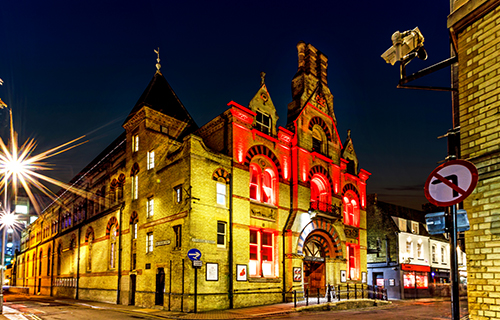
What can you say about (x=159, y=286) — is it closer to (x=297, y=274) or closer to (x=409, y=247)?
(x=297, y=274)

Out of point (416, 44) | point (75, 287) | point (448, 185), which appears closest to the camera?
point (448, 185)

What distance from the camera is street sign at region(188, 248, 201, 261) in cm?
1841

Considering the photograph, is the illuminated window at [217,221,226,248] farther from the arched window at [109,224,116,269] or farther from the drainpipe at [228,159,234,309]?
the arched window at [109,224,116,269]

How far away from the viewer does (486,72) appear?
875 cm

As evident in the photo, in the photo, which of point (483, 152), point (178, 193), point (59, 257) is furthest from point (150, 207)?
point (59, 257)

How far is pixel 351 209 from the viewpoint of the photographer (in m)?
32.1

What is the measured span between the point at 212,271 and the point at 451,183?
15.9 metres

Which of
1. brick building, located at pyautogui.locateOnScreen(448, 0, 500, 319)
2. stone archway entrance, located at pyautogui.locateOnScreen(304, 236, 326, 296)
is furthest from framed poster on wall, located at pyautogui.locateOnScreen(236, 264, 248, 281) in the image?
brick building, located at pyautogui.locateOnScreen(448, 0, 500, 319)

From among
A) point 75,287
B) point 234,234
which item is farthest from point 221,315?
point 75,287

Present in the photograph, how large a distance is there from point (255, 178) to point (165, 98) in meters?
9.02

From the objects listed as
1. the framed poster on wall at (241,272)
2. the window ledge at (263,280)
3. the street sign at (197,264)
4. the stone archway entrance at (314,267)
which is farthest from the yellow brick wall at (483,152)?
the stone archway entrance at (314,267)

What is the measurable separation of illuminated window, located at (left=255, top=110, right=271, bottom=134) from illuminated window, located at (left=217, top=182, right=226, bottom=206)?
4.91 metres

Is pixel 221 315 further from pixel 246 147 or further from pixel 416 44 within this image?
pixel 416 44

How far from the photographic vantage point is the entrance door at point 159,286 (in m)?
21.8
